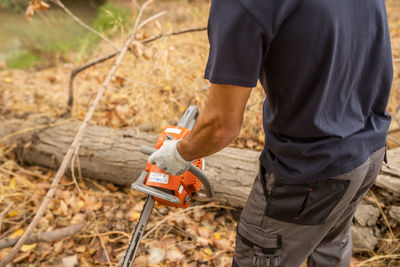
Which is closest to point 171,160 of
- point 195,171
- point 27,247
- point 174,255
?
point 195,171

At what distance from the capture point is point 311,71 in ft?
3.08

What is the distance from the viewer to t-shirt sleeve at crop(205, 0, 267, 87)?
2.63ft

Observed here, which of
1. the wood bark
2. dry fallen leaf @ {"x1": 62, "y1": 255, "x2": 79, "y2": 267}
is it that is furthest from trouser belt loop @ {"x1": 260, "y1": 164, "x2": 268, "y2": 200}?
dry fallen leaf @ {"x1": 62, "y1": 255, "x2": 79, "y2": 267}

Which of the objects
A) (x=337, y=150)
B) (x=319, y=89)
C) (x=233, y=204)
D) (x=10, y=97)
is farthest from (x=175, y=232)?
(x=10, y=97)

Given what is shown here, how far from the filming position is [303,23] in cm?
85

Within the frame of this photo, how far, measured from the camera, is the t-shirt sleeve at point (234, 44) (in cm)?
80

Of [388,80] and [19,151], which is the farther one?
[19,151]

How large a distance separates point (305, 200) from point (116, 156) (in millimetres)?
1798

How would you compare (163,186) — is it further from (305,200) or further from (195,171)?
(305,200)

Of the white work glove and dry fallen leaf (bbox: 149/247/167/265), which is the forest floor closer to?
dry fallen leaf (bbox: 149/247/167/265)

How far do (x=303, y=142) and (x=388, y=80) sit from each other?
47 cm

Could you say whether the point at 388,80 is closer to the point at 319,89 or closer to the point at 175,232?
the point at 319,89

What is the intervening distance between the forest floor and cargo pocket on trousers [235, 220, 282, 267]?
81 cm

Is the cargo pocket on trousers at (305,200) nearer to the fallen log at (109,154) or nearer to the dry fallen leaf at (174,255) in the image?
the fallen log at (109,154)
